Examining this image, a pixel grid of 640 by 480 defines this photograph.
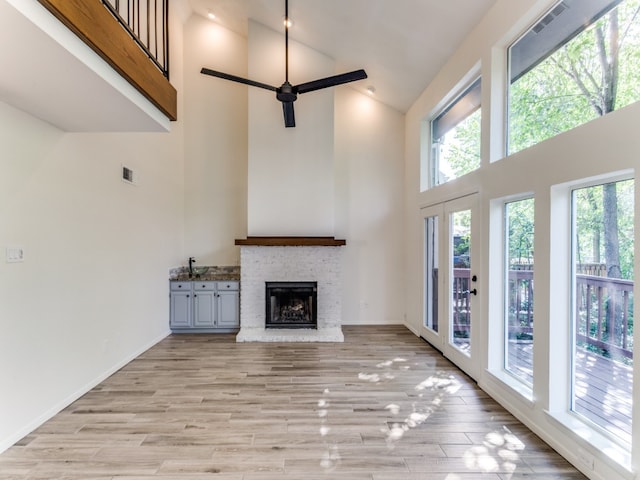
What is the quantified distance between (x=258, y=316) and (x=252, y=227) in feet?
4.53

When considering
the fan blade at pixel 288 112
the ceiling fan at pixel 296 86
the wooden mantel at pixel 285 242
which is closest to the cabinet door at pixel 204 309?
the wooden mantel at pixel 285 242

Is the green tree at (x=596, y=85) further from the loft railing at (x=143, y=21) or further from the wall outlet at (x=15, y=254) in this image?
the wall outlet at (x=15, y=254)

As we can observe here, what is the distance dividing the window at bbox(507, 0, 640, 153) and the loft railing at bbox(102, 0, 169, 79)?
3048mm

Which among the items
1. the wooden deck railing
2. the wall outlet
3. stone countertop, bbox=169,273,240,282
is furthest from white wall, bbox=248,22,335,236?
the wooden deck railing

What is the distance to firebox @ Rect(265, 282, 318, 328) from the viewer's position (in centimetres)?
518

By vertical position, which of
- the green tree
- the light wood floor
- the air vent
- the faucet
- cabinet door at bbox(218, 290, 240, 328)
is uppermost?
the green tree

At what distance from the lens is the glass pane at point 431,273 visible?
4652 mm

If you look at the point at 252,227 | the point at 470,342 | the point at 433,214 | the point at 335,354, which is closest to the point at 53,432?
the point at 335,354

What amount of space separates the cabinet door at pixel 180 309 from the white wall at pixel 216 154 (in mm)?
724

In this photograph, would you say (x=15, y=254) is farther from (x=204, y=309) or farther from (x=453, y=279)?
(x=453, y=279)

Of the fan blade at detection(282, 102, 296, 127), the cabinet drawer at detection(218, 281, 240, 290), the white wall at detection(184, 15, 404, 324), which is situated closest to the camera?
the fan blade at detection(282, 102, 296, 127)

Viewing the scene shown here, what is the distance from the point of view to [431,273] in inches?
192

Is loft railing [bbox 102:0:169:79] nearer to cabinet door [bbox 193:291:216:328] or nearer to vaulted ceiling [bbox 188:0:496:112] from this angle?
vaulted ceiling [bbox 188:0:496:112]

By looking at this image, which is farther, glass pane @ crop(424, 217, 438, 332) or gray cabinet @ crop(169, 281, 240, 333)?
gray cabinet @ crop(169, 281, 240, 333)
